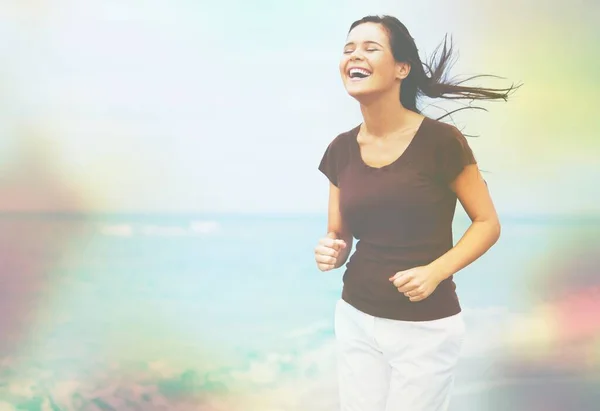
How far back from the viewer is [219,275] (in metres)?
1.37

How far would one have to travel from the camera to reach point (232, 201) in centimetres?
136

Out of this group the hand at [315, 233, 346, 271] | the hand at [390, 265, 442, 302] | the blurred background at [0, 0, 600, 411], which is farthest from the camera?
the blurred background at [0, 0, 600, 411]

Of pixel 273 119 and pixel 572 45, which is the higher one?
pixel 572 45

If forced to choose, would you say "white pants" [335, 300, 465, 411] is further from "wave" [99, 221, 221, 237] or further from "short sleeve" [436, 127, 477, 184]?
"wave" [99, 221, 221, 237]

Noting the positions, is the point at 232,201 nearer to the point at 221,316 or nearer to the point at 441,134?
the point at 221,316

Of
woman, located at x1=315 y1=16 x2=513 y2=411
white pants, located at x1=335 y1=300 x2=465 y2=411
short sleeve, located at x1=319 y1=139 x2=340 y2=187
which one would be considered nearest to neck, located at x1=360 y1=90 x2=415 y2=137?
woman, located at x1=315 y1=16 x2=513 y2=411

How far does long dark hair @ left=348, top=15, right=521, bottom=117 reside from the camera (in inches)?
45.0

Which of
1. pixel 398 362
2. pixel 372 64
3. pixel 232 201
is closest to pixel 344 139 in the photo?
pixel 372 64

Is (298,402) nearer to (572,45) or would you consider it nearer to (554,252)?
(554,252)

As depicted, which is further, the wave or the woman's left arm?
the wave

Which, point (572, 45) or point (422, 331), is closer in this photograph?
point (422, 331)

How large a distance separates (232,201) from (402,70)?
0.51 meters

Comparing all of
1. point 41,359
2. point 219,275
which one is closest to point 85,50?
point 219,275

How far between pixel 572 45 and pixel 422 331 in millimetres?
793
